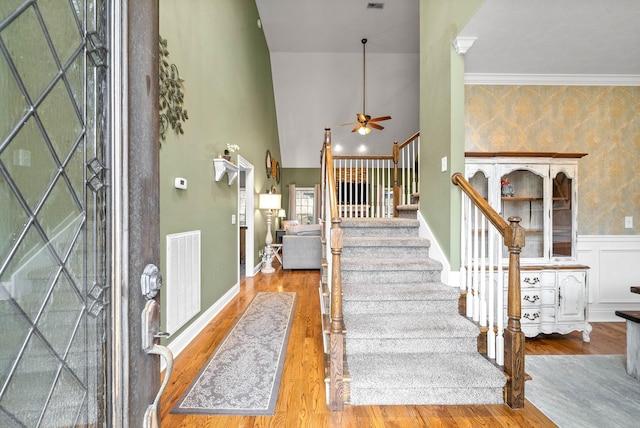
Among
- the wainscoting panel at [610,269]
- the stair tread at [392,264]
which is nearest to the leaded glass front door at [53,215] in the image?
the stair tread at [392,264]

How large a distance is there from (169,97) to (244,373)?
220cm

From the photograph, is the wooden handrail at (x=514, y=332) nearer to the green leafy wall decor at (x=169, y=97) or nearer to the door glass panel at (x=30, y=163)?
the door glass panel at (x=30, y=163)

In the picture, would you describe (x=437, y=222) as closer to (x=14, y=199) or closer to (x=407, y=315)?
(x=407, y=315)

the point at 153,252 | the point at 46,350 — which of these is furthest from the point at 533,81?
the point at 46,350

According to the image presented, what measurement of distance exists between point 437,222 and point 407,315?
0.98 metres

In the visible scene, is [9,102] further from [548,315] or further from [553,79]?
[553,79]

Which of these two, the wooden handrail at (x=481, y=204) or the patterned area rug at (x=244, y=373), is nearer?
the patterned area rug at (x=244, y=373)

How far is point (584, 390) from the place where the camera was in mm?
2248

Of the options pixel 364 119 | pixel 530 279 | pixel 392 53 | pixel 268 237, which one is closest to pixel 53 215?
pixel 530 279

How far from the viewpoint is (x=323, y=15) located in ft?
18.9

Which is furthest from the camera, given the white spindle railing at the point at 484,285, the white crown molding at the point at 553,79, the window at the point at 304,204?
the window at the point at 304,204

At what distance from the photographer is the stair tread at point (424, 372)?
6.46 feet

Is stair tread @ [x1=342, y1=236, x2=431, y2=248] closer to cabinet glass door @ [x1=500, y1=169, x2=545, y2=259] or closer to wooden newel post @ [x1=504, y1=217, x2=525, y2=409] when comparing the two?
cabinet glass door @ [x1=500, y1=169, x2=545, y2=259]

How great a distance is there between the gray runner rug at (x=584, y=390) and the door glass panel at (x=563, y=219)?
3.35ft
